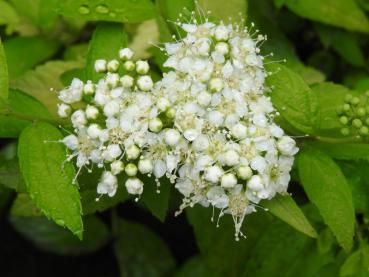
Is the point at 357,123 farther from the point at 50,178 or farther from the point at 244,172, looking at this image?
the point at 50,178

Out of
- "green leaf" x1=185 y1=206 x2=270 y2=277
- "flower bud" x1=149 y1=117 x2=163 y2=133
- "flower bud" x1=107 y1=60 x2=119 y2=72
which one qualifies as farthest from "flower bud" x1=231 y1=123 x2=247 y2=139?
"green leaf" x1=185 y1=206 x2=270 y2=277

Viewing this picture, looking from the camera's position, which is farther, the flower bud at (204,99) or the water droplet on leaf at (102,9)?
the water droplet on leaf at (102,9)

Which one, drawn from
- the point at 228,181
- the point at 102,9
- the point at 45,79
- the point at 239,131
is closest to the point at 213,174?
the point at 228,181

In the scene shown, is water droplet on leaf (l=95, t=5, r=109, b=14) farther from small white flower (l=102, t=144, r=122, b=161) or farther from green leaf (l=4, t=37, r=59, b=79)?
green leaf (l=4, t=37, r=59, b=79)

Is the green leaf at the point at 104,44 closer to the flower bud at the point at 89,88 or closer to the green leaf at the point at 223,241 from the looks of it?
the flower bud at the point at 89,88

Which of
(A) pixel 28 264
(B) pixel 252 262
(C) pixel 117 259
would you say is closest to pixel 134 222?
(C) pixel 117 259

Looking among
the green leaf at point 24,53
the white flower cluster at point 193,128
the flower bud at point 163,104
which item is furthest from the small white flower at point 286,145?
the green leaf at point 24,53
